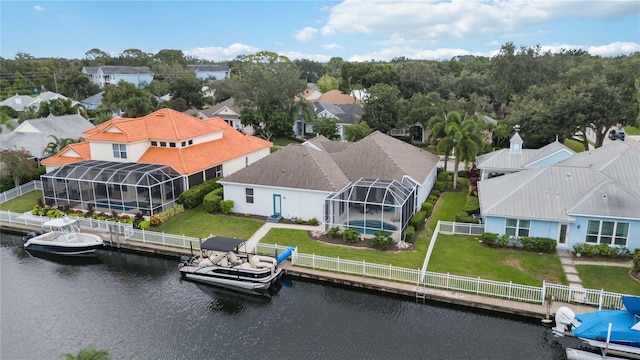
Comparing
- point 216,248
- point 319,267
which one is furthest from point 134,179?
point 319,267

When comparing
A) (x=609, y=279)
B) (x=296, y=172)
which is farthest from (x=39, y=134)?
(x=609, y=279)

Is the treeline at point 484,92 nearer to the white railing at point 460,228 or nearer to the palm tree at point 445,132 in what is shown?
the palm tree at point 445,132

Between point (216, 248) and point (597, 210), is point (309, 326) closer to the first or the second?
point (216, 248)

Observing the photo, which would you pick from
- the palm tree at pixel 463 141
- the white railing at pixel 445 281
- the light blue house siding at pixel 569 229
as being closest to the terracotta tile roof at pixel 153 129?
the white railing at pixel 445 281

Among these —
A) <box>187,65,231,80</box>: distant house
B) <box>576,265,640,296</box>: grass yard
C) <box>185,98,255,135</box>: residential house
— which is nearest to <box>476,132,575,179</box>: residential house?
<box>576,265,640,296</box>: grass yard

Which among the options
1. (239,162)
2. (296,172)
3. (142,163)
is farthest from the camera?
(239,162)

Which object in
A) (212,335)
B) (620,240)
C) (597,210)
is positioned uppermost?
(597,210)

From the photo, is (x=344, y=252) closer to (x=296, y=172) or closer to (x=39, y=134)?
(x=296, y=172)
